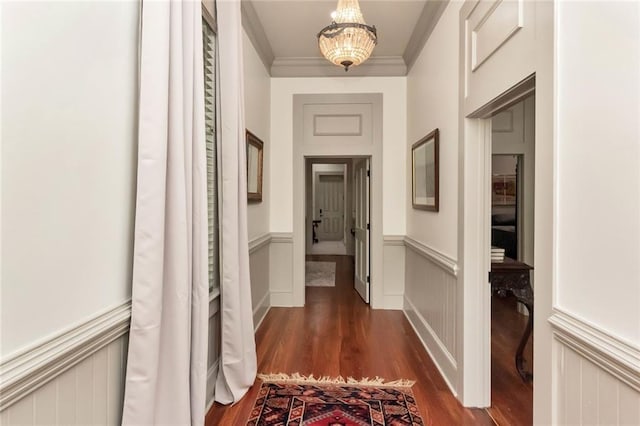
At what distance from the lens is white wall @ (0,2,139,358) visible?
84 cm

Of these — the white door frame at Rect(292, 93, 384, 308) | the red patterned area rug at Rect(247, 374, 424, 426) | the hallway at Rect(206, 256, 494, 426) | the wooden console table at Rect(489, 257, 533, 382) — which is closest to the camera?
the red patterned area rug at Rect(247, 374, 424, 426)

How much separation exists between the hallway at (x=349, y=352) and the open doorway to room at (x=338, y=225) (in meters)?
Answer: 0.68

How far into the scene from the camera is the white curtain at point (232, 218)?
6.86 feet

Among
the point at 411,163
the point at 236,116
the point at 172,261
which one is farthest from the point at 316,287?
the point at 172,261

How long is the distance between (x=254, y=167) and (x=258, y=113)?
0.61 metres

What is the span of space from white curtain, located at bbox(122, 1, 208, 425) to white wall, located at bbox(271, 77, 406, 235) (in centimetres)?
249

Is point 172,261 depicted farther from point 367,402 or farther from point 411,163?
point 411,163

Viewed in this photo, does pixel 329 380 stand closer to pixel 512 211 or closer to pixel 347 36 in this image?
pixel 347 36

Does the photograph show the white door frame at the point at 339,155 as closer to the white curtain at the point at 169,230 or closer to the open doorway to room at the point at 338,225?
the open doorway to room at the point at 338,225

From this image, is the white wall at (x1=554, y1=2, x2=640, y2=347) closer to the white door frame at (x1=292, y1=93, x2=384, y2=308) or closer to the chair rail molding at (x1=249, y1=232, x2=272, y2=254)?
the chair rail molding at (x1=249, y1=232, x2=272, y2=254)

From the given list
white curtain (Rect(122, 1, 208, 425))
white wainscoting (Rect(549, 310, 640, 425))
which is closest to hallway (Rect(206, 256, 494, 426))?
white curtain (Rect(122, 1, 208, 425))

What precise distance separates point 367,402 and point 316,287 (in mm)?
2991

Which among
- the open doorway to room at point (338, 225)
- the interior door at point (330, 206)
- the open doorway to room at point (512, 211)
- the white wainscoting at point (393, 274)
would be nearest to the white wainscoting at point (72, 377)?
the open doorway to room at point (512, 211)

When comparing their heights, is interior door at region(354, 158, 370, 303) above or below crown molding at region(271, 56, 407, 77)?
below
